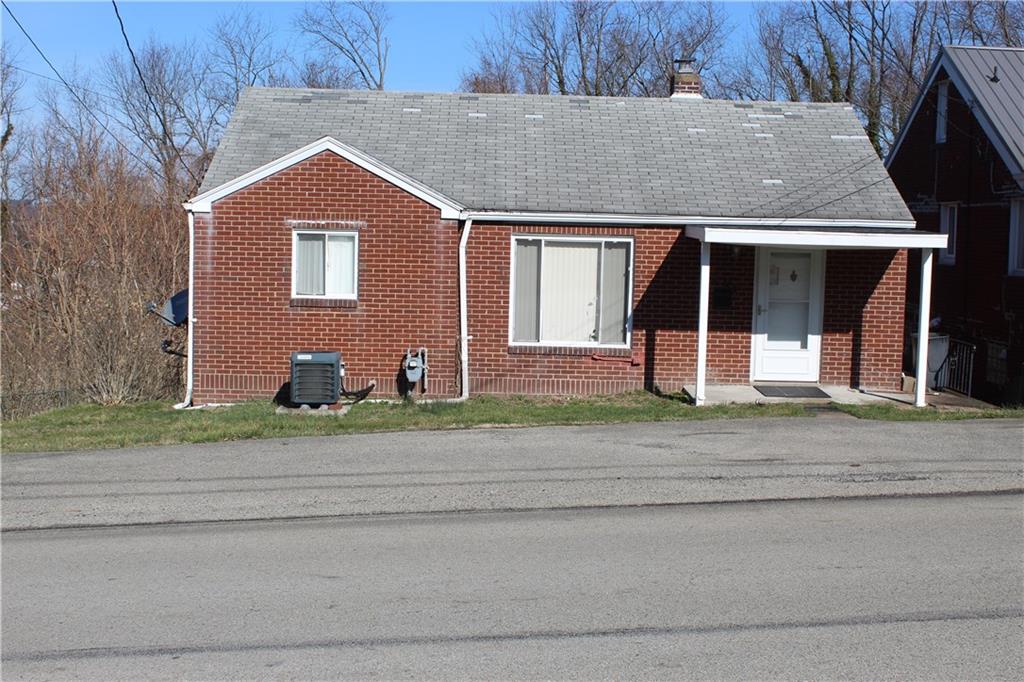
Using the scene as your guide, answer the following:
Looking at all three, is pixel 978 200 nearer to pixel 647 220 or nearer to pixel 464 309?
pixel 647 220

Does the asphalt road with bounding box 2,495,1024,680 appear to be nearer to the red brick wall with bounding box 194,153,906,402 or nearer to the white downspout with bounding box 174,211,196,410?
the red brick wall with bounding box 194,153,906,402

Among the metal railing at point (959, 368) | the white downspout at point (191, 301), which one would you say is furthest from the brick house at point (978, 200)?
the white downspout at point (191, 301)

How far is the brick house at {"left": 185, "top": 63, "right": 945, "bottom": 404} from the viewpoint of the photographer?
Result: 15.6m

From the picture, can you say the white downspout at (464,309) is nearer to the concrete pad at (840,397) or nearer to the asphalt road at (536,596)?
the concrete pad at (840,397)

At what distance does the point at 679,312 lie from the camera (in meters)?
15.9

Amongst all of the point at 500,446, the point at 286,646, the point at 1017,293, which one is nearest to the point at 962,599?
the point at 286,646

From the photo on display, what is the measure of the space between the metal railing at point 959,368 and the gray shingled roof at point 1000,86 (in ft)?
10.8

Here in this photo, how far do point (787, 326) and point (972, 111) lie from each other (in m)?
7.59

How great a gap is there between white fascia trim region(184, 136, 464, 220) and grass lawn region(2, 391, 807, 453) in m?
2.90

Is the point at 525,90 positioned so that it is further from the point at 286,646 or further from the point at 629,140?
the point at 286,646

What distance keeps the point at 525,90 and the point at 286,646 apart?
40.4 meters

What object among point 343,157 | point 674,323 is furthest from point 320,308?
point 674,323

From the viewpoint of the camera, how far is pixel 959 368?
19.1m

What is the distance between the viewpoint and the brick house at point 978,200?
18969 mm
